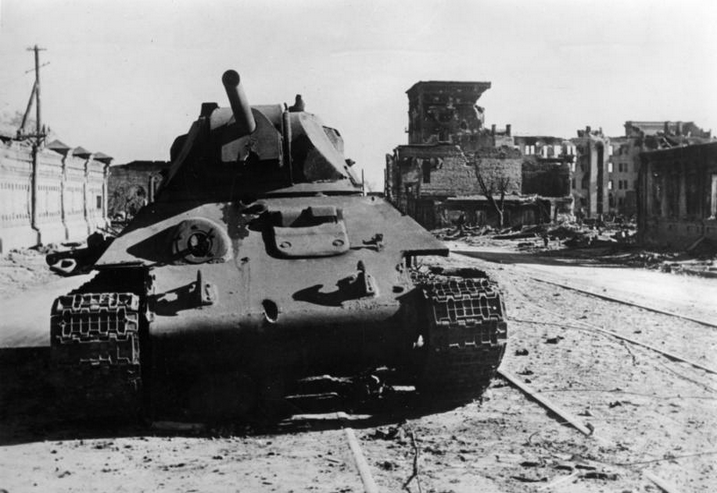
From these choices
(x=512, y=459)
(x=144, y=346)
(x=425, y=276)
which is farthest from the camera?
(x=425, y=276)

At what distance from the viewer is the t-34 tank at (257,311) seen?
605cm

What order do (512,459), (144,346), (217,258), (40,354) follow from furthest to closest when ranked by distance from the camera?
(40,354) → (217,258) → (144,346) → (512,459)

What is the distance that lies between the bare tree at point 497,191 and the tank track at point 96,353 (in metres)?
42.6

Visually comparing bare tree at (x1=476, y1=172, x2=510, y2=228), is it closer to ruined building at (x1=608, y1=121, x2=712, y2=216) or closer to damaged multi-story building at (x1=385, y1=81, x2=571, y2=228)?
damaged multi-story building at (x1=385, y1=81, x2=571, y2=228)

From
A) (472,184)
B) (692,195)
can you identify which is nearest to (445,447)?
(692,195)

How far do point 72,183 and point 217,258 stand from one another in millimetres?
25687

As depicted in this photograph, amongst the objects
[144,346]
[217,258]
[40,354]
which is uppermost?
[217,258]

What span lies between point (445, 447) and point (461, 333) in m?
0.92

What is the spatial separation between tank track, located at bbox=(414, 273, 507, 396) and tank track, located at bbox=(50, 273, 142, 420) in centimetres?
221

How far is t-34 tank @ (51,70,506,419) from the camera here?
6051mm

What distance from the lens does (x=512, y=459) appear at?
18.1 ft

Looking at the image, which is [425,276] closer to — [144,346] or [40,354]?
[144,346]

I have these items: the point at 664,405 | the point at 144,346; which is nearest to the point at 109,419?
the point at 144,346

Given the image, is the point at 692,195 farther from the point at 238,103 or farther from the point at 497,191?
the point at 497,191
